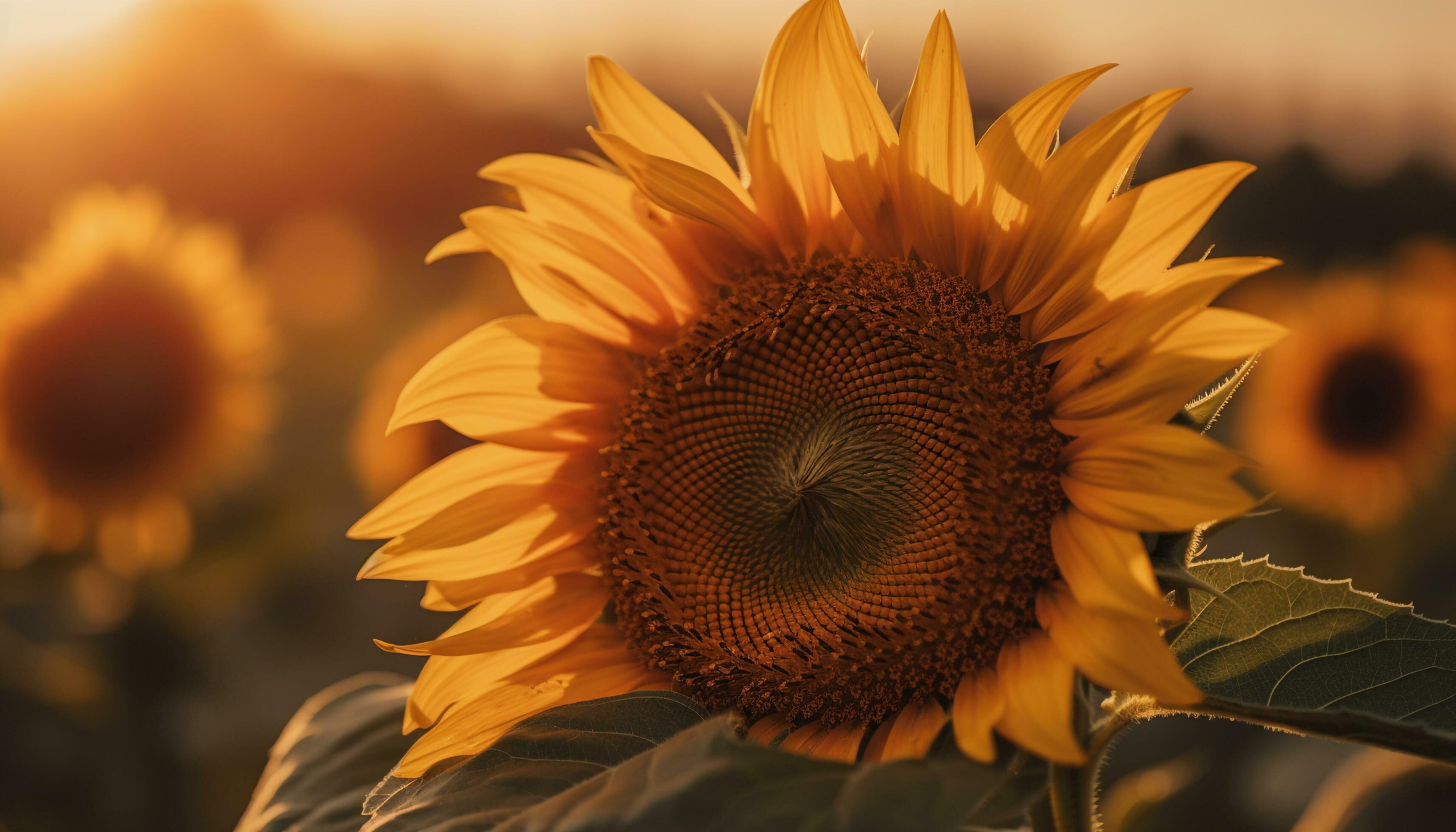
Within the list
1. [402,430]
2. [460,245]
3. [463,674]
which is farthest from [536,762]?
[402,430]

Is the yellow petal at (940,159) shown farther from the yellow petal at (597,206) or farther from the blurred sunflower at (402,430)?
the blurred sunflower at (402,430)

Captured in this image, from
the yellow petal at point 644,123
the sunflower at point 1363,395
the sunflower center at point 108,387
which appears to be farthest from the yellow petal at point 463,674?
the sunflower at point 1363,395

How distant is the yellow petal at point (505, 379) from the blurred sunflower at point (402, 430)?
84.8 inches

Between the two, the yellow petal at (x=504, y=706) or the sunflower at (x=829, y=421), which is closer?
the sunflower at (x=829, y=421)

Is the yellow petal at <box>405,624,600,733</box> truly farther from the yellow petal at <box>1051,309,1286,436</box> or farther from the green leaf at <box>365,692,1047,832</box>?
the yellow petal at <box>1051,309,1286,436</box>

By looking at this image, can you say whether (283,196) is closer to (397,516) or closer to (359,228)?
(359,228)

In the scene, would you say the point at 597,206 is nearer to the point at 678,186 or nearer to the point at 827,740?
the point at 678,186

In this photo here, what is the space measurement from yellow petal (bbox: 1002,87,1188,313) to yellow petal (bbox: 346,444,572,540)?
2.46 feet

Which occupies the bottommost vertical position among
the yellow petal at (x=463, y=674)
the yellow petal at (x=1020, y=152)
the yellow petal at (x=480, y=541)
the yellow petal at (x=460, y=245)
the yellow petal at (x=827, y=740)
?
the yellow petal at (x=827, y=740)

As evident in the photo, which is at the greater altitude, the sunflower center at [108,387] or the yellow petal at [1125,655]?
the sunflower center at [108,387]

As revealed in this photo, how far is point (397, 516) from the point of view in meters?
1.61

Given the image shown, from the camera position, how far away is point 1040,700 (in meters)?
1.07

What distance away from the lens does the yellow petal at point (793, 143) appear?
4.47 ft

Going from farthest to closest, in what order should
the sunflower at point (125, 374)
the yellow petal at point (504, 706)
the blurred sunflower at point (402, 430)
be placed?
1. the blurred sunflower at point (402, 430)
2. the sunflower at point (125, 374)
3. the yellow petal at point (504, 706)
